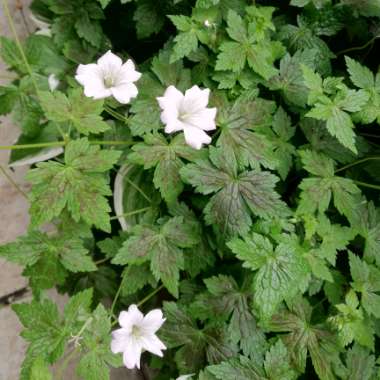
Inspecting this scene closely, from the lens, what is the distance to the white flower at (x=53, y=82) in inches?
61.4

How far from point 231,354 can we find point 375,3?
44.4 inches

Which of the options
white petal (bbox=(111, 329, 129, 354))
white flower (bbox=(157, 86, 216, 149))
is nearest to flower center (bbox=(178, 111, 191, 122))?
white flower (bbox=(157, 86, 216, 149))

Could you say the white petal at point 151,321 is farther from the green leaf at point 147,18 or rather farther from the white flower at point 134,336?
the green leaf at point 147,18

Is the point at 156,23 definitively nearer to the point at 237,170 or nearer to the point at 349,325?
the point at 237,170

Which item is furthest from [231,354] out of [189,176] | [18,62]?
[18,62]

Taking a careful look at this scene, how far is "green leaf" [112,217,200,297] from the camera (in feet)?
4.01

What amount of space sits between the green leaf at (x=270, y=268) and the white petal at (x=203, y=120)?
0.29 m

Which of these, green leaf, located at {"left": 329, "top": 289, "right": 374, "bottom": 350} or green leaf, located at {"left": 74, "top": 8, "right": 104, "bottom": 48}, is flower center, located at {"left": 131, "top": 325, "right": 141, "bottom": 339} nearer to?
green leaf, located at {"left": 329, "top": 289, "right": 374, "bottom": 350}

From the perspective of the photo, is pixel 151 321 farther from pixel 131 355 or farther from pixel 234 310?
pixel 234 310

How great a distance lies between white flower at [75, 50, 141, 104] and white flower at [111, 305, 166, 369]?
19.5 inches

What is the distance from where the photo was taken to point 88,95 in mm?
1071

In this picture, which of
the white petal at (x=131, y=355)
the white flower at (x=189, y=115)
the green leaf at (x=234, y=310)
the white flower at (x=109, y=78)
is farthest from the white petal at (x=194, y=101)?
the white petal at (x=131, y=355)

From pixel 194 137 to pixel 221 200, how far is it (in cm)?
22

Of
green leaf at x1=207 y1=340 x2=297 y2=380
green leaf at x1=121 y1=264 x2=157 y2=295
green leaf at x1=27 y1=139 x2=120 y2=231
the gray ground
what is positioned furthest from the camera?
the gray ground
